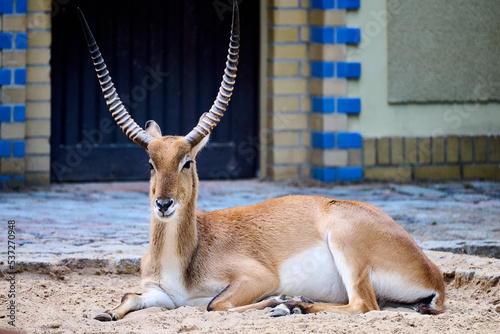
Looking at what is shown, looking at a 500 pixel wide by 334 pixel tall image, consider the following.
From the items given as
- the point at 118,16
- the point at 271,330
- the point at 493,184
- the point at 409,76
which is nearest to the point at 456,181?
the point at 493,184

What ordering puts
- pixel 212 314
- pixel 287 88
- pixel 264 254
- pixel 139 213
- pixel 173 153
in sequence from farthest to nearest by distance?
pixel 287 88
pixel 139 213
pixel 264 254
pixel 173 153
pixel 212 314

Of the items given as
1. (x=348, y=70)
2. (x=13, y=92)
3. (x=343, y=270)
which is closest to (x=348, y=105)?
(x=348, y=70)

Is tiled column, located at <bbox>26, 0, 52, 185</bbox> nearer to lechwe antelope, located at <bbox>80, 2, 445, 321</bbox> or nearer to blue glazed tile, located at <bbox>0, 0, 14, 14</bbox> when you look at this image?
blue glazed tile, located at <bbox>0, 0, 14, 14</bbox>

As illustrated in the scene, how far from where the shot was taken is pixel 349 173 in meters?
9.80

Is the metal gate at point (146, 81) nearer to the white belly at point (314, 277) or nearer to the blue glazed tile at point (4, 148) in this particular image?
the blue glazed tile at point (4, 148)

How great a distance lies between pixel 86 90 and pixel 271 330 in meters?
6.55

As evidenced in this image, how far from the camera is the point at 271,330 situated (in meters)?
3.65

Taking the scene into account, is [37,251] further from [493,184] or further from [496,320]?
[493,184]

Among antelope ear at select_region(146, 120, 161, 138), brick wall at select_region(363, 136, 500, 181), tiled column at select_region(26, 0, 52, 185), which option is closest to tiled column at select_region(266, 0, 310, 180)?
brick wall at select_region(363, 136, 500, 181)

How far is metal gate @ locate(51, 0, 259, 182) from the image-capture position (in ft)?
31.2

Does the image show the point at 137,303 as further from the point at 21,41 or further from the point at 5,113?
the point at 21,41

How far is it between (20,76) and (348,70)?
13.6 feet

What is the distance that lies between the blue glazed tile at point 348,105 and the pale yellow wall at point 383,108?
10cm

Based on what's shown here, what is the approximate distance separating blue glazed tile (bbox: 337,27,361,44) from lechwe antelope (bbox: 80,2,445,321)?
514 cm
